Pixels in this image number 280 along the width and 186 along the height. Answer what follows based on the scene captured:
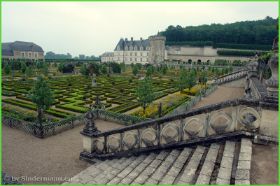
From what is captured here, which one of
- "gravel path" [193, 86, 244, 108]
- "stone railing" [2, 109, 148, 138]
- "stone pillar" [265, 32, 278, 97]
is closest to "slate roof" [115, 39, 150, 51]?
"gravel path" [193, 86, 244, 108]

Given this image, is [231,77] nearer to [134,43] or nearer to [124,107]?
[124,107]

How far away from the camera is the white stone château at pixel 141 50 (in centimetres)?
10456

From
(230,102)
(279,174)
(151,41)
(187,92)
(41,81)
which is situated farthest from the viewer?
(151,41)

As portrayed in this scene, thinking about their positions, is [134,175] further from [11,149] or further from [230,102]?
[11,149]

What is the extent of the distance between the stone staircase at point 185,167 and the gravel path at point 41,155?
257 centimetres

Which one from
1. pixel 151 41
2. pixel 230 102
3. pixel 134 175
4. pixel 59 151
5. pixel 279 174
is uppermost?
pixel 151 41

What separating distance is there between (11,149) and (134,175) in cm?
853

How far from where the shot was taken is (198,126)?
7086mm

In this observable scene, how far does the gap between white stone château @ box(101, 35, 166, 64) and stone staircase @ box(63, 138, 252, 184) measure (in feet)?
326

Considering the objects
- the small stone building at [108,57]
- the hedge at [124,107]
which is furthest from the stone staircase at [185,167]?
the small stone building at [108,57]

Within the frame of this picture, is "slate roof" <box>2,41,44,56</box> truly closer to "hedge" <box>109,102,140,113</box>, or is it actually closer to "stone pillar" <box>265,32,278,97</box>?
"hedge" <box>109,102,140,113</box>

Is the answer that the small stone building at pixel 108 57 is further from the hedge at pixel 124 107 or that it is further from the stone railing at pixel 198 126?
the stone railing at pixel 198 126

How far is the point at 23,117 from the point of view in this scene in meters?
16.6

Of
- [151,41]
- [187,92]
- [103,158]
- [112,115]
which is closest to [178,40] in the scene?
[151,41]
